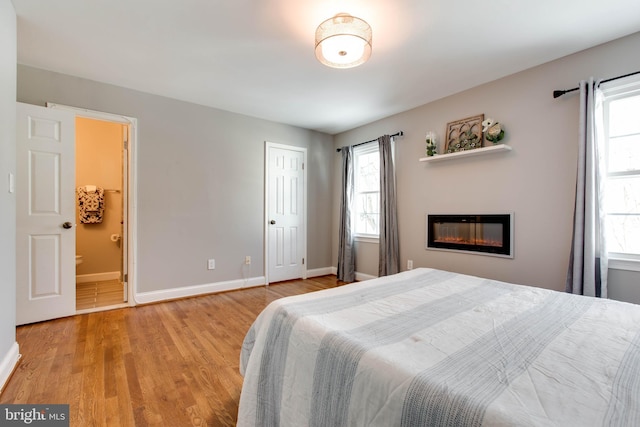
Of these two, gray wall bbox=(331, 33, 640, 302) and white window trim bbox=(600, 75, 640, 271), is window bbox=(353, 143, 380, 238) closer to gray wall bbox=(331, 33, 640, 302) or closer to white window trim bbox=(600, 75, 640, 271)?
gray wall bbox=(331, 33, 640, 302)

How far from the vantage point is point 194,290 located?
3545 millimetres

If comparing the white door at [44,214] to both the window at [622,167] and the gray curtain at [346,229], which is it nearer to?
the gray curtain at [346,229]

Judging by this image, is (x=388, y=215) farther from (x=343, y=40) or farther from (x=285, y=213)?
(x=343, y=40)

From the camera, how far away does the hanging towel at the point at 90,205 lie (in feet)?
13.8

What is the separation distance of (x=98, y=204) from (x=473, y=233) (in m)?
5.25

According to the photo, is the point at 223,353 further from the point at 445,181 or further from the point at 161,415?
the point at 445,181

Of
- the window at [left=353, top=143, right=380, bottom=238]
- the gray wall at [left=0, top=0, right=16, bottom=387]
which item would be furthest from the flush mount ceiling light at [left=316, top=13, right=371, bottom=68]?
the window at [left=353, top=143, right=380, bottom=238]

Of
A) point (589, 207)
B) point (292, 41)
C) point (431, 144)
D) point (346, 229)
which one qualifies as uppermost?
point (292, 41)

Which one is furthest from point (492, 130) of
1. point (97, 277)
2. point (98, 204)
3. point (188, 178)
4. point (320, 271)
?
point (97, 277)

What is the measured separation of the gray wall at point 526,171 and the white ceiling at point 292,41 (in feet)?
0.51

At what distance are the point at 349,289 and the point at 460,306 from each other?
1.98ft

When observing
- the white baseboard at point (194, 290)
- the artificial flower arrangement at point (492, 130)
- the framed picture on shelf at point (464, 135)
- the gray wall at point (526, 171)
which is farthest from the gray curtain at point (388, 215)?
the white baseboard at point (194, 290)

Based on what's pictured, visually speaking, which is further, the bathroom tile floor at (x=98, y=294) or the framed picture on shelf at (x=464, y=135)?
the bathroom tile floor at (x=98, y=294)

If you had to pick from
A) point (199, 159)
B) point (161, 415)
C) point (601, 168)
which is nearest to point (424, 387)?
point (161, 415)
